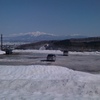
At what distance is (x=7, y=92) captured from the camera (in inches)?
527

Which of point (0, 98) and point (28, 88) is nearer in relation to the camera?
point (0, 98)

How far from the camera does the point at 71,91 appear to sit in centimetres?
1385

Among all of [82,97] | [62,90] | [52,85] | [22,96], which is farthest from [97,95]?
[22,96]

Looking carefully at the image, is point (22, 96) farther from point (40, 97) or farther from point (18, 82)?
point (18, 82)

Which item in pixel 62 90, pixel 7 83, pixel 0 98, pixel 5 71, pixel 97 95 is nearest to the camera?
pixel 0 98

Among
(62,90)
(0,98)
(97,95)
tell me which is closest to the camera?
(0,98)

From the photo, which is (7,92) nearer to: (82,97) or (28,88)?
(28,88)

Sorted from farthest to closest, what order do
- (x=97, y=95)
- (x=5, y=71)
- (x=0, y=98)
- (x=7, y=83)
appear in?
(x=5, y=71) < (x=7, y=83) < (x=97, y=95) < (x=0, y=98)

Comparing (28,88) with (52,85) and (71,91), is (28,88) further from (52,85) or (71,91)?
(71,91)

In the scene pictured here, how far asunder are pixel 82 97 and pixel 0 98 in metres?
4.30

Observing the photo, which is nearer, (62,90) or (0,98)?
(0,98)

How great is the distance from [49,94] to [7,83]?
345cm

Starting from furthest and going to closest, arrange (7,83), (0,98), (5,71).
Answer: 1. (5,71)
2. (7,83)
3. (0,98)

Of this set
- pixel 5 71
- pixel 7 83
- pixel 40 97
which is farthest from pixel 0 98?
pixel 5 71
